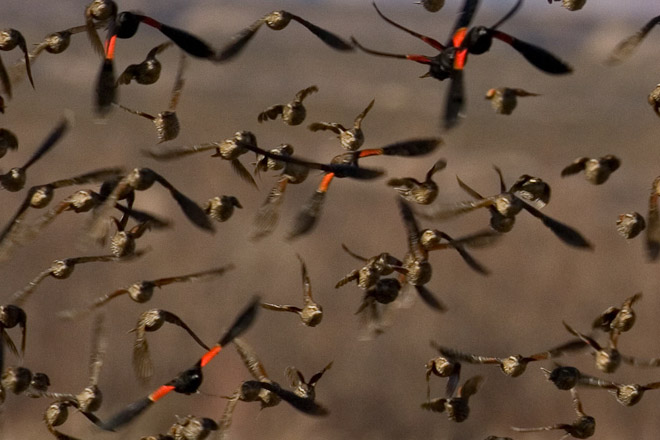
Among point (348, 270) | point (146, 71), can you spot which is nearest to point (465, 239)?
point (146, 71)

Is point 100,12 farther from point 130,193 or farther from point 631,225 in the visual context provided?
point 631,225

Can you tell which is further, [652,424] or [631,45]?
[652,424]

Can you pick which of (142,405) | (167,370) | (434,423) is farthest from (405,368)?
(142,405)

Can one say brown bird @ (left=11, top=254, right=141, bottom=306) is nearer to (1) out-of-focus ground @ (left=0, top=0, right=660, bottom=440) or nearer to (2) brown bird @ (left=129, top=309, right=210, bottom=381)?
(2) brown bird @ (left=129, top=309, right=210, bottom=381)

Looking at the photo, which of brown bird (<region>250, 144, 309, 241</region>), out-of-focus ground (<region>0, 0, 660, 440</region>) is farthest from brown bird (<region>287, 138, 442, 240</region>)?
out-of-focus ground (<region>0, 0, 660, 440</region>)

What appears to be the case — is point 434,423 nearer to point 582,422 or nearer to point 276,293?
point 276,293

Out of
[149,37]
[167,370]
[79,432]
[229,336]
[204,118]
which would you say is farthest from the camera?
[149,37]

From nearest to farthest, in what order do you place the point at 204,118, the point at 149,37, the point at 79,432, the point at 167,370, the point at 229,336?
1. the point at 229,336
2. the point at 79,432
3. the point at 167,370
4. the point at 204,118
5. the point at 149,37
